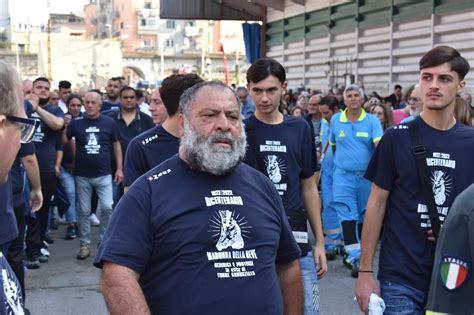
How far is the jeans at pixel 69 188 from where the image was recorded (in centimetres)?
1082

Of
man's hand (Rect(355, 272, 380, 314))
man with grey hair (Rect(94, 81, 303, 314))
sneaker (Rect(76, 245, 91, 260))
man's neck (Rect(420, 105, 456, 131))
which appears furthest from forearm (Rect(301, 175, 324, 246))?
sneaker (Rect(76, 245, 91, 260))

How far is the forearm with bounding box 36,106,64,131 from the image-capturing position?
9.23 metres

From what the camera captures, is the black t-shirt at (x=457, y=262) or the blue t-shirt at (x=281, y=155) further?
the blue t-shirt at (x=281, y=155)

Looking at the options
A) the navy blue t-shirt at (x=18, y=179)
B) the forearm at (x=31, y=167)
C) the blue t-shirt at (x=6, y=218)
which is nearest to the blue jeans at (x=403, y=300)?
the blue t-shirt at (x=6, y=218)

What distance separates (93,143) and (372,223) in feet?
19.8

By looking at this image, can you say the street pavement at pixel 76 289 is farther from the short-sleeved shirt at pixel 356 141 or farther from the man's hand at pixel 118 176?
the short-sleeved shirt at pixel 356 141

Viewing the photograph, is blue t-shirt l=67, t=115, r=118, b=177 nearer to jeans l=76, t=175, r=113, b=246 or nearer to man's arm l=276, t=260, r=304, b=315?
jeans l=76, t=175, r=113, b=246

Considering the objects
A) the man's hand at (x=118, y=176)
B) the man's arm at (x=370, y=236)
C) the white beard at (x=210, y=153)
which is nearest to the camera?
the white beard at (x=210, y=153)

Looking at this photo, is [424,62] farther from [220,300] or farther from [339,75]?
[339,75]

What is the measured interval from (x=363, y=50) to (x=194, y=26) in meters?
79.6

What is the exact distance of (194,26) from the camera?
99.9 meters

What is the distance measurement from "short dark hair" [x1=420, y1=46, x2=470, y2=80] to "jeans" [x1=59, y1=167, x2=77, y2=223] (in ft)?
24.2

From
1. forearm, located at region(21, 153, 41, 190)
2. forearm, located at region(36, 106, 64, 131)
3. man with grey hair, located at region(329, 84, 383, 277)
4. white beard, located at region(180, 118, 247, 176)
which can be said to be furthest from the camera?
forearm, located at region(36, 106, 64, 131)

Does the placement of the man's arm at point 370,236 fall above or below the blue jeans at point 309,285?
above
